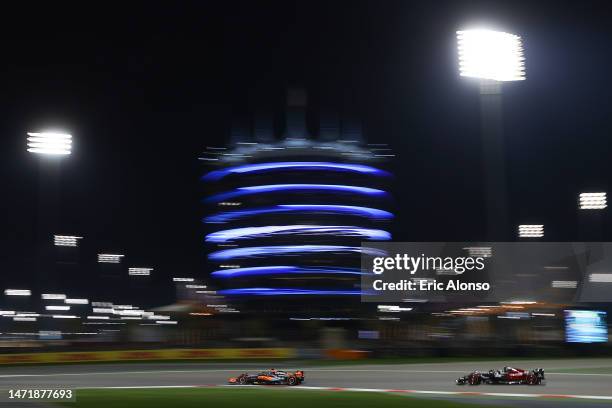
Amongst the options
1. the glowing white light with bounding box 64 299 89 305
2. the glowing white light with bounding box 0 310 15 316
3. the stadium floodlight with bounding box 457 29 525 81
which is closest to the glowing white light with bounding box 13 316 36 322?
the glowing white light with bounding box 0 310 15 316

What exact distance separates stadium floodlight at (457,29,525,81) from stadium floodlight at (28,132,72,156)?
88.3 ft

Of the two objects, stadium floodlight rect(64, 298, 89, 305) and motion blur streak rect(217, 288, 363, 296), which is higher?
motion blur streak rect(217, 288, 363, 296)

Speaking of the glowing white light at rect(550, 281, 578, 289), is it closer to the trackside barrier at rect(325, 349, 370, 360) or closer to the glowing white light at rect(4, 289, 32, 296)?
the trackside barrier at rect(325, 349, 370, 360)

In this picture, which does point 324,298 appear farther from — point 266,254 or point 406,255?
point 406,255

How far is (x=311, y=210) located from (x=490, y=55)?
5046cm

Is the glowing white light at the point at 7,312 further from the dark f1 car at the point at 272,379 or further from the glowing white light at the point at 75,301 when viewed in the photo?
the dark f1 car at the point at 272,379

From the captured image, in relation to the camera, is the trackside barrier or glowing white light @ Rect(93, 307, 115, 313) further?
glowing white light @ Rect(93, 307, 115, 313)

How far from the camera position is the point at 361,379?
96.3 ft

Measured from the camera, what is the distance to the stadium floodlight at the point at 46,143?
4906 cm

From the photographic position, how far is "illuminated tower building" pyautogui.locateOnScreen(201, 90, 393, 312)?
80125mm

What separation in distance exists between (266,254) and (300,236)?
4369mm

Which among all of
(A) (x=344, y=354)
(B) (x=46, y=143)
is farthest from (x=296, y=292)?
(B) (x=46, y=143)

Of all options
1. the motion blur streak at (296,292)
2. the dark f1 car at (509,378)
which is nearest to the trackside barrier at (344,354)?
the dark f1 car at (509,378)

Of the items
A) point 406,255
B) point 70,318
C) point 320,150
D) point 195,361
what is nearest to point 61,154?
point 195,361
